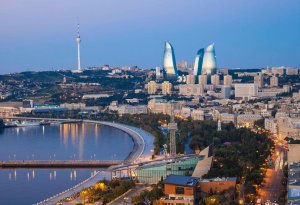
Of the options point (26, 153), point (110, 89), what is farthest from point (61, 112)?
point (26, 153)

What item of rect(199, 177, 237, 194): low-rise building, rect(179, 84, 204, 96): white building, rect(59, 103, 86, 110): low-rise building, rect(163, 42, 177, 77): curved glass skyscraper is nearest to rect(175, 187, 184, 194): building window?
rect(199, 177, 237, 194): low-rise building

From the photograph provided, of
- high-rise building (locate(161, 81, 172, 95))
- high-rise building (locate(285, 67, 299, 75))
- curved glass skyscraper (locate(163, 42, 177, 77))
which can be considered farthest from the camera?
curved glass skyscraper (locate(163, 42, 177, 77))

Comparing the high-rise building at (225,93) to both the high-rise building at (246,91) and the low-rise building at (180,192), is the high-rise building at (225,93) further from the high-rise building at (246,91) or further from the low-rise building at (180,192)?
the low-rise building at (180,192)

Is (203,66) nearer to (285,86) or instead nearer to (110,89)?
(110,89)

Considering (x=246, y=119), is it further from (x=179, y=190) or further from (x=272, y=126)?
(x=179, y=190)

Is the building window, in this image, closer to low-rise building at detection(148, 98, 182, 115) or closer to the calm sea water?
the calm sea water

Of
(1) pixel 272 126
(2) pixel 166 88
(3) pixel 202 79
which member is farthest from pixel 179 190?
(3) pixel 202 79
